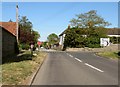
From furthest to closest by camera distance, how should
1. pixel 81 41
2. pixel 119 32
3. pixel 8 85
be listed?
pixel 119 32 → pixel 81 41 → pixel 8 85

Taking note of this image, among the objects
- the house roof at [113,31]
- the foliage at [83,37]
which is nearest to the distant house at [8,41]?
the foliage at [83,37]

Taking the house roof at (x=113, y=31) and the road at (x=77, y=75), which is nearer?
the road at (x=77, y=75)

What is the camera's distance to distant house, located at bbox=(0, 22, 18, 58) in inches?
1185

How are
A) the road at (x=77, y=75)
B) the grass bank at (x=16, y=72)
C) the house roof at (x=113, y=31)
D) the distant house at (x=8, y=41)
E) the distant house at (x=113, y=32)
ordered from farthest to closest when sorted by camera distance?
1. the house roof at (x=113, y=31)
2. the distant house at (x=113, y=32)
3. the distant house at (x=8, y=41)
4. the road at (x=77, y=75)
5. the grass bank at (x=16, y=72)

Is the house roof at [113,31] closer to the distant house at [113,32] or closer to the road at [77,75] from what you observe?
the distant house at [113,32]

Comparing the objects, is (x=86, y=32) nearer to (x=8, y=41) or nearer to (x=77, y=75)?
(x=8, y=41)

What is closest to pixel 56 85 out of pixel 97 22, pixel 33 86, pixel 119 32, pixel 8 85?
pixel 33 86

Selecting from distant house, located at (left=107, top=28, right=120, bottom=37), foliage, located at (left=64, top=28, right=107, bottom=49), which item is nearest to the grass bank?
foliage, located at (left=64, top=28, right=107, bottom=49)

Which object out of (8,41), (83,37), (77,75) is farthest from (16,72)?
(83,37)

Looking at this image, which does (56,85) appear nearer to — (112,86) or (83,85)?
(83,85)

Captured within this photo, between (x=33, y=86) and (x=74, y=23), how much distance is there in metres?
76.9

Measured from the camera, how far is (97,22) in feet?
284

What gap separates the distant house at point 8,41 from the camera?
30.1 metres

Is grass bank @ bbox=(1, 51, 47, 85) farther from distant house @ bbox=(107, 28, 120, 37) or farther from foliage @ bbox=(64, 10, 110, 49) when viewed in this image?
distant house @ bbox=(107, 28, 120, 37)
